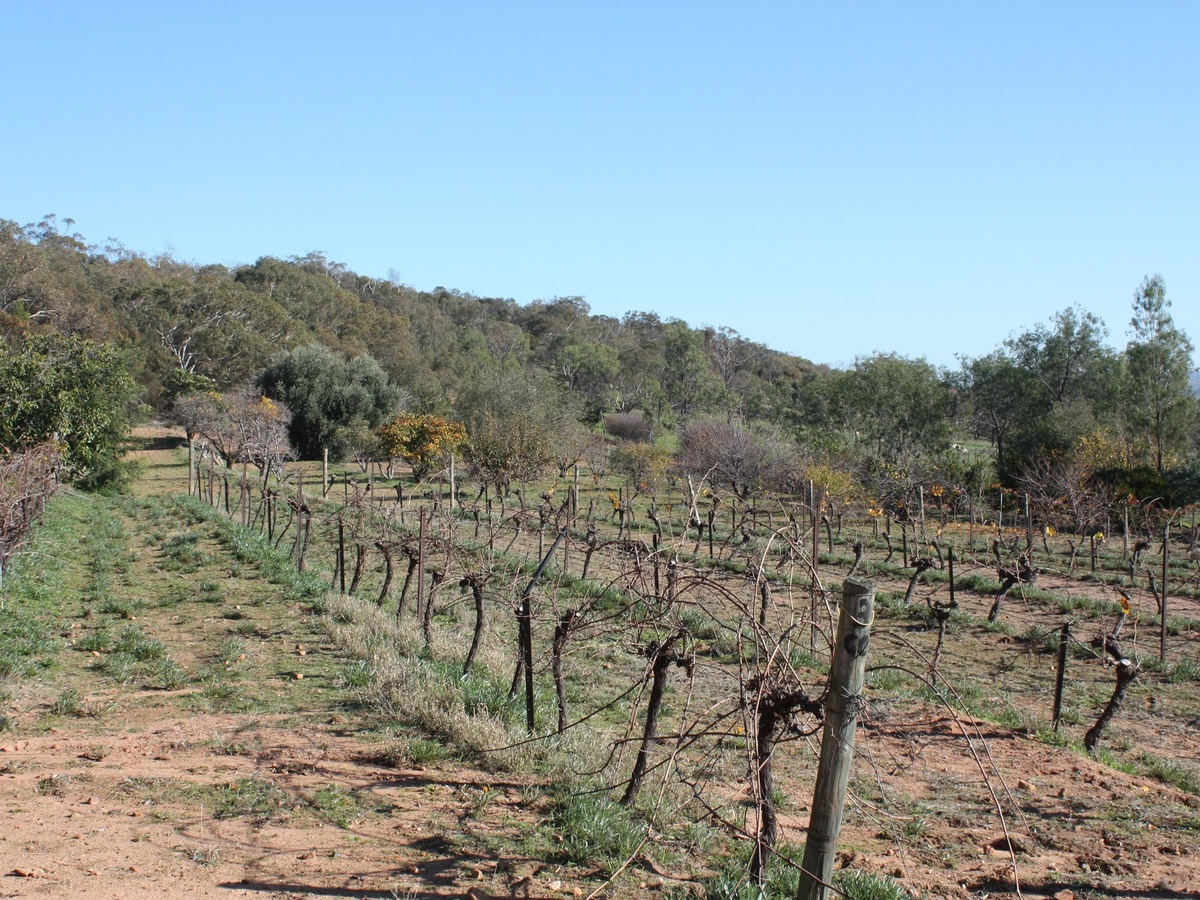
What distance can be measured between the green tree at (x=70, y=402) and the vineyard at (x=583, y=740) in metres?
9.77

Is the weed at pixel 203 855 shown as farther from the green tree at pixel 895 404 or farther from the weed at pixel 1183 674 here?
the green tree at pixel 895 404

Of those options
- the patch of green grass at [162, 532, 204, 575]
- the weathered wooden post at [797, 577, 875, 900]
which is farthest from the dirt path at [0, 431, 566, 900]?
the patch of green grass at [162, 532, 204, 575]

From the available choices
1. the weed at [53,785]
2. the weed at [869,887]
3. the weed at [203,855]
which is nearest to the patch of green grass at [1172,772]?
the weed at [869,887]

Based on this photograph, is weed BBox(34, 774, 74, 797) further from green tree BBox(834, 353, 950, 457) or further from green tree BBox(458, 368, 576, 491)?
green tree BBox(834, 353, 950, 457)

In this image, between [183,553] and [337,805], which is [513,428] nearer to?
[183,553]

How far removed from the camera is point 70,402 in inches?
894

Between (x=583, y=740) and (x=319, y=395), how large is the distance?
35681 millimetres

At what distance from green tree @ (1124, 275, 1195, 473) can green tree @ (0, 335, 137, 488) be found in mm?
32226

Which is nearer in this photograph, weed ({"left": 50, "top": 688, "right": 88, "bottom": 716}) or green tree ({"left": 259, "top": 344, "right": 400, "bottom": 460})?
weed ({"left": 50, "top": 688, "right": 88, "bottom": 716})

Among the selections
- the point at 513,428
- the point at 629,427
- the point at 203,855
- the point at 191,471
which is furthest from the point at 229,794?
the point at 629,427

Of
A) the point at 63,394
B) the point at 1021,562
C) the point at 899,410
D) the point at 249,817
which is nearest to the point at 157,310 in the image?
the point at 63,394

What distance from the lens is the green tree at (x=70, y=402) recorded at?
21.7 meters

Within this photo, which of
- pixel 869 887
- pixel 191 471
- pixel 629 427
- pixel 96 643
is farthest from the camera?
pixel 629 427

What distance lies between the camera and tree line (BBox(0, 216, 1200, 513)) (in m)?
27.2
